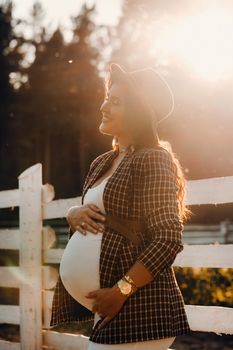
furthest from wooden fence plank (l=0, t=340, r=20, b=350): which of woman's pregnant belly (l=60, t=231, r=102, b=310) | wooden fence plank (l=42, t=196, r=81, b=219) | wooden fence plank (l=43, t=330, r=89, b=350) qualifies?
woman's pregnant belly (l=60, t=231, r=102, b=310)

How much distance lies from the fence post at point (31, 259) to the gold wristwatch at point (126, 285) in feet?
8.85

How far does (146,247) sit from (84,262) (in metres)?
0.27

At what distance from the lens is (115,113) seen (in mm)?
2443

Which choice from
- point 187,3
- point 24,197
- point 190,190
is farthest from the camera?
point 187,3

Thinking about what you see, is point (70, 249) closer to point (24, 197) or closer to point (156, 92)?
point (156, 92)

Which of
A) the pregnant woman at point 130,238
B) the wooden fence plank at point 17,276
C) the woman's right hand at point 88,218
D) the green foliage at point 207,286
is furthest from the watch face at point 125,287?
the green foliage at point 207,286

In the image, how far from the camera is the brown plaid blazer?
2.16 metres

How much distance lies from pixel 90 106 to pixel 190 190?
82.4 feet

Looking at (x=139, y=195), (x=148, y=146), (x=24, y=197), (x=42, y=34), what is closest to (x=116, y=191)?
(x=139, y=195)

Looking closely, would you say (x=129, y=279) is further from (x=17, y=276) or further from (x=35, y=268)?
(x=17, y=276)

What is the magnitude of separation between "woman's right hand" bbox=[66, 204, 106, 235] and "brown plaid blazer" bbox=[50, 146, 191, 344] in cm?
4

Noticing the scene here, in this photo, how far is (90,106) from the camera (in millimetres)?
28609

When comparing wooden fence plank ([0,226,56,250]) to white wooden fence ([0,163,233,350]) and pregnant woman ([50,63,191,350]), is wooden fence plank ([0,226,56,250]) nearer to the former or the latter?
white wooden fence ([0,163,233,350])

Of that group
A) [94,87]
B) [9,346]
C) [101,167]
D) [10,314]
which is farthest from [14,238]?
[94,87]
